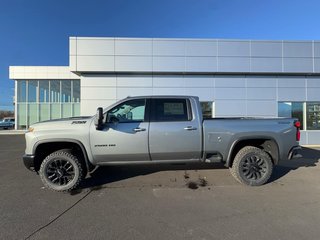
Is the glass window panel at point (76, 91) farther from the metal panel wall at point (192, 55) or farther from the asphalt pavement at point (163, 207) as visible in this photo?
the asphalt pavement at point (163, 207)

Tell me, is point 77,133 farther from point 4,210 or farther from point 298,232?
point 298,232

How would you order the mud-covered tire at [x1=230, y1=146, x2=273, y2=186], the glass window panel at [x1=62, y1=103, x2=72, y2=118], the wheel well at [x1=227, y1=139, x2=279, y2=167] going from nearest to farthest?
the mud-covered tire at [x1=230, y1=146, x2=273, y2=186], the wheel well at [x1=227, y1=139, x2=279, y2=167], the glass window panel at [x1=62, y1=103, x2=72, y2=118]

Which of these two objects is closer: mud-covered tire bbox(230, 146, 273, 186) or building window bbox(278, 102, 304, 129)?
mud-covered tire bbox(230, 146, 273, 186)

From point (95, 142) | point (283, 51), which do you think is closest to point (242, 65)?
point (283, 51)

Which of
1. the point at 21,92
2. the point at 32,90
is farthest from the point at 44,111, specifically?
the point at 21,92

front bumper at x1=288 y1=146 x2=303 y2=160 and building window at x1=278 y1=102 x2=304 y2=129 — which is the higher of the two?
building window at x1=278 y1=102 x2=304 y2=129

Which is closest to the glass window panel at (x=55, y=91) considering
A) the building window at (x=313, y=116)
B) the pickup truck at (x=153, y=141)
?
the building window at (x=313, y=116)

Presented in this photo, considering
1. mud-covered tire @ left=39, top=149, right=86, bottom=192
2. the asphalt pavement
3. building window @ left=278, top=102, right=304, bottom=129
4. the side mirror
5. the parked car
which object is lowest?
the asphalt pavement

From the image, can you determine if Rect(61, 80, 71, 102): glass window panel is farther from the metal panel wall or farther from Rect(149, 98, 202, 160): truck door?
Rect(149, 98, 202, 160): truck door

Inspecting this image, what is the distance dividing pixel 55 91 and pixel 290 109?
24.7 metres

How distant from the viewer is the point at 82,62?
42.5 ft

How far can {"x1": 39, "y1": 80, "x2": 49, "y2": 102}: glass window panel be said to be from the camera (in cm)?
2941

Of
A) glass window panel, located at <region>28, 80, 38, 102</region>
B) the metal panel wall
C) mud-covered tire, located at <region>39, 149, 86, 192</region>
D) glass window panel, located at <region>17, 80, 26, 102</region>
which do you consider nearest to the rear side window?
mud-covered tire, located at <region>39, 149, 86, 192</region>

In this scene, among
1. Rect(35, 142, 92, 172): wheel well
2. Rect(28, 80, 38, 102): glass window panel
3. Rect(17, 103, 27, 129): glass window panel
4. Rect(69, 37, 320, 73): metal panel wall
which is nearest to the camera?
Rect(35, 142, 92, 172): wheel well
